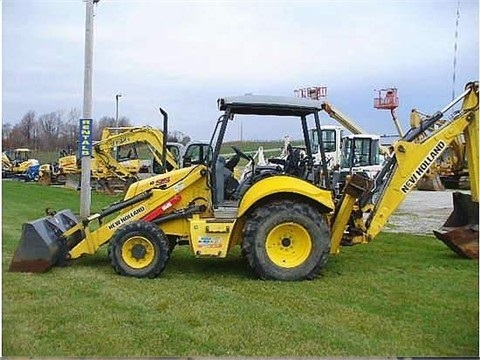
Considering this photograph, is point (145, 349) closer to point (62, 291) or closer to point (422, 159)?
point (62, 291)

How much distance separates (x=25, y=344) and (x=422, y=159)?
4.22 m

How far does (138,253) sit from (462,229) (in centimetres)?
358

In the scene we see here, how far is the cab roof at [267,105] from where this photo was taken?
6.04 metres

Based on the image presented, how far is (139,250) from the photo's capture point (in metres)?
6.21

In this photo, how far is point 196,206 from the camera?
21.2 ft

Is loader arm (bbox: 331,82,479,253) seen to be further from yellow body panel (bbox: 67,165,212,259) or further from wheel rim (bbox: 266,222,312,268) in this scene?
yellow body panel (bbox: 67,165,212,259)

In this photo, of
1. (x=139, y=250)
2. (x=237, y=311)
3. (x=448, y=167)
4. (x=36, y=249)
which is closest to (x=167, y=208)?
(x=139, y=250)

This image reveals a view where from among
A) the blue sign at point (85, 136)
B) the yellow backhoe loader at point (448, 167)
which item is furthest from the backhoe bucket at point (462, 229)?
the blue sign at point (85, 136)

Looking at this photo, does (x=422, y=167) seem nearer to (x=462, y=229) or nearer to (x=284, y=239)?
(x=462, y=229)

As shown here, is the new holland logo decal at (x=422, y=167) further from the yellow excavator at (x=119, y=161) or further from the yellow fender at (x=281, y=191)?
the yellow excavator at (x=119, y=161)

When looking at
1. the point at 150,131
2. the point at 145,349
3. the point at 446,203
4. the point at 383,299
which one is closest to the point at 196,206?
the point at 383,299

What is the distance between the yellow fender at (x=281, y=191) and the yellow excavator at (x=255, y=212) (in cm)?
1

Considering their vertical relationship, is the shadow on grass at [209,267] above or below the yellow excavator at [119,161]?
below

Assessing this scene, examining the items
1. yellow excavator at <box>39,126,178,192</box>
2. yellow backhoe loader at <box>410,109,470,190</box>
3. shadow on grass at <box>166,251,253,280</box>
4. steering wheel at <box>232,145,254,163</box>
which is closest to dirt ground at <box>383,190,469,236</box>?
yellow backhoe loader at <box>410,109,470,190</box>
